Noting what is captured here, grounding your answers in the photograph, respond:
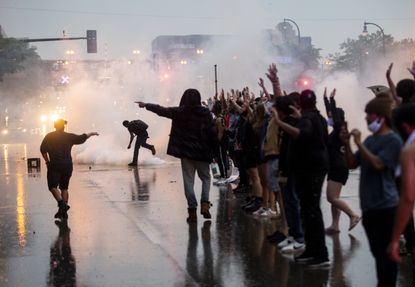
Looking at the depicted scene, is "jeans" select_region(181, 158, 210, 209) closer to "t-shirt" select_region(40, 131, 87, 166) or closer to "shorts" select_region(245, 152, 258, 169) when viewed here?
"shorts" select_region(245, 152, 258, 169)

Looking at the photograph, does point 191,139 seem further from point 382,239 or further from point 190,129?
point 382,239

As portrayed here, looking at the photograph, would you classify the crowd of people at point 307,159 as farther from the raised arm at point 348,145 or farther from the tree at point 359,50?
the tree at point 359,50

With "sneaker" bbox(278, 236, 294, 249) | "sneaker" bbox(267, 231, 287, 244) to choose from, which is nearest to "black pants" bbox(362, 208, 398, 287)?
"sneaker" bbox(278, 236, 294, 249)

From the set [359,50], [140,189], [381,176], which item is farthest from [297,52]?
[381,176]

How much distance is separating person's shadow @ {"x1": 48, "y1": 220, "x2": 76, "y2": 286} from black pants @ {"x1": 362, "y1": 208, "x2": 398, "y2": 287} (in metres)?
3.07

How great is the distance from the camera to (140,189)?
14.8 metres

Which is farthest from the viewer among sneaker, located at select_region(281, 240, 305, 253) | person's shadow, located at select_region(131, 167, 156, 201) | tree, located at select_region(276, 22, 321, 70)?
tree, located at select_region(276, 22, 321, 70)

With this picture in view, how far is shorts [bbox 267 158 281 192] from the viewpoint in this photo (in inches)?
367

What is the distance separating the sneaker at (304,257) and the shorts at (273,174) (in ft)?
6.40

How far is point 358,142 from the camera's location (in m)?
5.12

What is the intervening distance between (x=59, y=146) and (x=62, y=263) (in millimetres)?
3882

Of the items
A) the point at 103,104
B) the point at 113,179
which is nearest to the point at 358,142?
the point at 113,179

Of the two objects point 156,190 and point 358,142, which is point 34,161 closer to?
point 156,190

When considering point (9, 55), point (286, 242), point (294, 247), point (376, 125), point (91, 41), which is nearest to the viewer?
point (376, 125)
